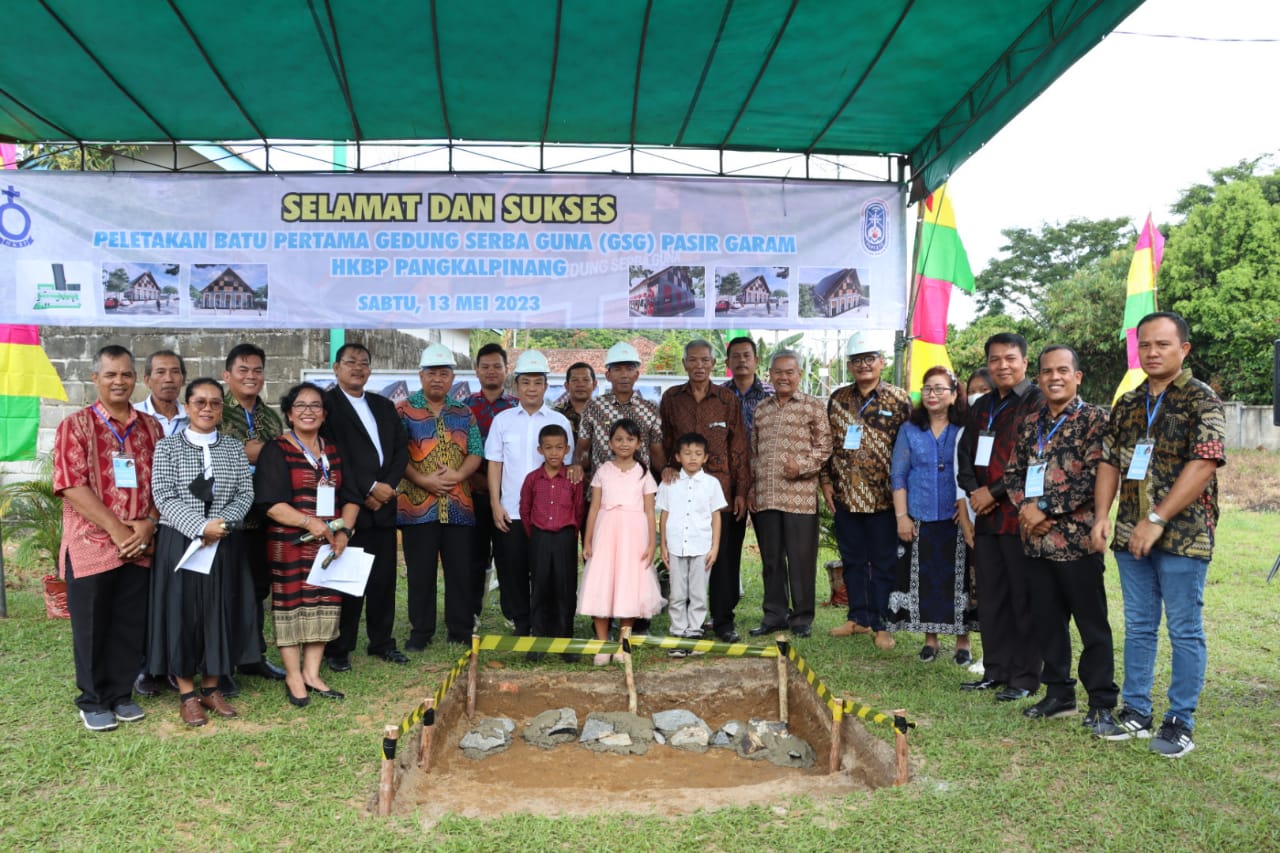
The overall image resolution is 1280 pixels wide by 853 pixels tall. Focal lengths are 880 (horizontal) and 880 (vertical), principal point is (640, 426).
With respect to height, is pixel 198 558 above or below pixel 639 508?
below

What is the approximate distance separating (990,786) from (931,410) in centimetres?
237

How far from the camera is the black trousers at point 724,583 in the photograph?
5.92 metres

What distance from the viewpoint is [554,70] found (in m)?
5.13

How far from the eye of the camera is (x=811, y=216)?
610 cm

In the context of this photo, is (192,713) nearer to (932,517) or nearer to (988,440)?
(932,517)

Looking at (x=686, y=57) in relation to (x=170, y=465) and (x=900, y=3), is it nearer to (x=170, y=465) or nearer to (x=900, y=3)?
(x=900, y=3)

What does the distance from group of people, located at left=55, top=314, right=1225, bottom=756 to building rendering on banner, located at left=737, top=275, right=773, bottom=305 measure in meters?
0.34

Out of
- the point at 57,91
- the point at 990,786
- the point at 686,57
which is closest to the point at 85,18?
the point at 57,91

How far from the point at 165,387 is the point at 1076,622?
185 inches

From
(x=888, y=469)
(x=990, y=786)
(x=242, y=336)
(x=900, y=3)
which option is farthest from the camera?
(x=242, y=336)

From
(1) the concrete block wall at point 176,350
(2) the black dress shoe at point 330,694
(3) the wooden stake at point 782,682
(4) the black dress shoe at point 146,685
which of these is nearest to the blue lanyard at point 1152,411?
(3) the wooden stake at point 782,682

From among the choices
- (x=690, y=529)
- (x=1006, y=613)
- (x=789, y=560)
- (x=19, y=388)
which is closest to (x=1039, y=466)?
(x=1006, y=613)

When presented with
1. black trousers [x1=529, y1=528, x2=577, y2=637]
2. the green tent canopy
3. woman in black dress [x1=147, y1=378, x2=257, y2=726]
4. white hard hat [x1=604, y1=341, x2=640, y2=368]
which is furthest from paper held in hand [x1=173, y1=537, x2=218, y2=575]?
the green tent canopy

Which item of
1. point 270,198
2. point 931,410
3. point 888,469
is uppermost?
point 270,198
